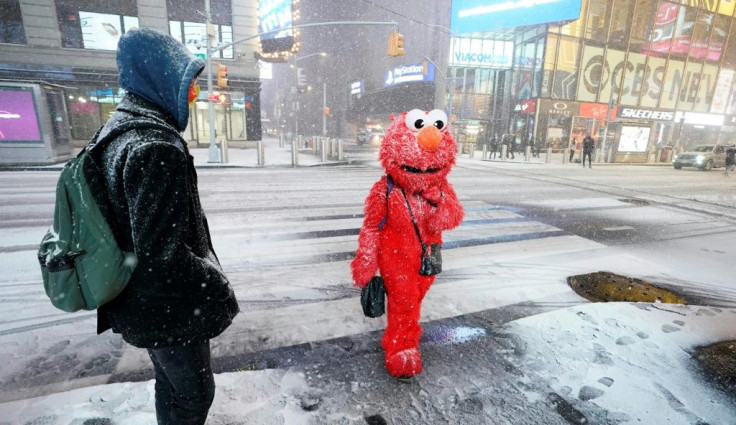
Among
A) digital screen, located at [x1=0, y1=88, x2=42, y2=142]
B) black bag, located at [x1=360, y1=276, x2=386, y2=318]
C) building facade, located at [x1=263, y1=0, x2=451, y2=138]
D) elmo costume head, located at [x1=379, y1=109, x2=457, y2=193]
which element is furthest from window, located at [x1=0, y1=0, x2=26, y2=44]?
black bag, located at [x1=360, y1=276, x2=386, y2=318]

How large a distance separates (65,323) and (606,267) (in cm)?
605

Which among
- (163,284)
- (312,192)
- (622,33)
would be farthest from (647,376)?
(622,33)

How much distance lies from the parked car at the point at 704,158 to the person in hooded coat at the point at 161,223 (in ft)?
91.4

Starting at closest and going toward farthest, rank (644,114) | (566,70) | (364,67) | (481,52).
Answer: (644,114)
(566,70)
(481,52)
(364,67)

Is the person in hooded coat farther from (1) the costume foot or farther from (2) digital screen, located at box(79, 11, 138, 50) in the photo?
(2) digital screen, located at box(79, 11, 138, 50)

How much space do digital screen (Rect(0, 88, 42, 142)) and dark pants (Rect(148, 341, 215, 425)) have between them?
634 inches

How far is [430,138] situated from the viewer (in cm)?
232

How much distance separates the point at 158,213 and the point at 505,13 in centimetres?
3629

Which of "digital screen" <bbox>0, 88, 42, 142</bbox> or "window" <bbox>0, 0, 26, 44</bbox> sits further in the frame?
"window" <bbox>0, 0, 26, 44</bbox>

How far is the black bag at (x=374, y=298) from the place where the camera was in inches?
95.4

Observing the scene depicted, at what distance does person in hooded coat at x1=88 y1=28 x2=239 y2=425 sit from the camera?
1221 mm

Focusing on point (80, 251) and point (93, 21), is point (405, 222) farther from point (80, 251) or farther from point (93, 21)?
point (93, 21)

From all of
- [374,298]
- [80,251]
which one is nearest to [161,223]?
[80,251]

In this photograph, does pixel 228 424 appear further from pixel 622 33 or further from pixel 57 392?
pixel 622 33
